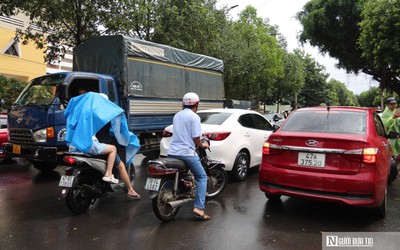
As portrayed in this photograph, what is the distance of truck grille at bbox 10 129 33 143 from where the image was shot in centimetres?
653

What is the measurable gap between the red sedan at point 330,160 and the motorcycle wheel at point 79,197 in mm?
2506

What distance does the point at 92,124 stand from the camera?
180 inches

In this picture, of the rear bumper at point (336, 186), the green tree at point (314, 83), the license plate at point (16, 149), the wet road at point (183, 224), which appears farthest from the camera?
the green tree at point (314, 83)

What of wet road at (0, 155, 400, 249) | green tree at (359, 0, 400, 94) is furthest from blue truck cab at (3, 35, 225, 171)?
green tree at (359, 0, 400, 94)

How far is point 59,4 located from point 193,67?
5.15 meters

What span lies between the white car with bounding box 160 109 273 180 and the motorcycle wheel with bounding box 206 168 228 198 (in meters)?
0.52

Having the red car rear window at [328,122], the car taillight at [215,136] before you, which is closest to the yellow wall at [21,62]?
the car taillight at [215,136]

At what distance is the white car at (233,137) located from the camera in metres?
6.27

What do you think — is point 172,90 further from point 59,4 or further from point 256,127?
point 59,4

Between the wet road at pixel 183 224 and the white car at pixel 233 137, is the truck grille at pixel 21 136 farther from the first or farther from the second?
the white car at pixel 233 137

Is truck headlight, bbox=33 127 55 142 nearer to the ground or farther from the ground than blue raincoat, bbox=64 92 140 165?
nearer to the ground

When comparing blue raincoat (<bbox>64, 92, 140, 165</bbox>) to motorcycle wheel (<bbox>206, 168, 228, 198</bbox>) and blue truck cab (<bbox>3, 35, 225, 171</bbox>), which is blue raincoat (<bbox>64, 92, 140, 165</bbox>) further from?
blue truck cab (<bbox>3, 35, 225, 171</bbox>)

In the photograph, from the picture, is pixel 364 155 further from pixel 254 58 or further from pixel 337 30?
pixel 254 58

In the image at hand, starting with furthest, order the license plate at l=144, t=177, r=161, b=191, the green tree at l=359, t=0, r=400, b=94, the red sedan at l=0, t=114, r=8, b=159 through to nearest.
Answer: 1. the green tree at l=359, t=0, r=400, b=94
2. the red sedan at l=0, t=114, r=8, b=159
3. the license plate at l=144, t=177, r=161, b=191
